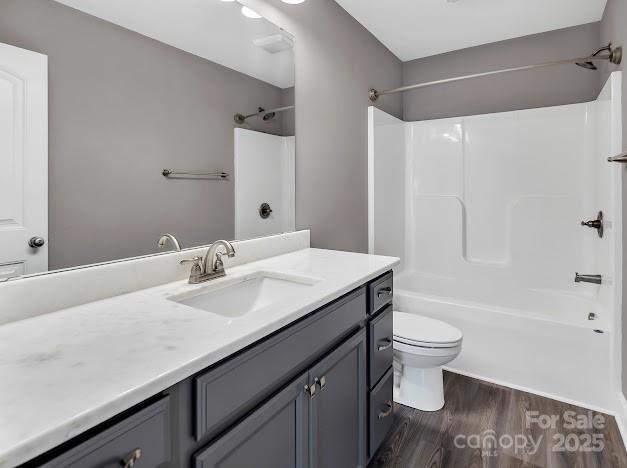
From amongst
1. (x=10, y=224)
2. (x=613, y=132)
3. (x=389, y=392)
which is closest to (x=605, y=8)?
(x=613, y=132)

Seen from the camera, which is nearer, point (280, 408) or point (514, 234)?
point (280, 408)

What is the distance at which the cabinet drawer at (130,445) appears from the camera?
0.53 metres

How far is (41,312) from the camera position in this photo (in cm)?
96

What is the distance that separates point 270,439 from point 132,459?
0.40 metres

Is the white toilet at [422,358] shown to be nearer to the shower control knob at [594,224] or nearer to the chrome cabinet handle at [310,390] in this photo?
the chrome cabinet handle at [310,390]

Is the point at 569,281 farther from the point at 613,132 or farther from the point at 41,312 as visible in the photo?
the point at 41,312

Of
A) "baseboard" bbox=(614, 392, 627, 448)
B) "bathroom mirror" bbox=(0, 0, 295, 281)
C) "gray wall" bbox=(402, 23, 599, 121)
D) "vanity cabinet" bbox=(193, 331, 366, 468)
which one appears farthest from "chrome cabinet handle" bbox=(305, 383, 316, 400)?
"gray wall" bbox=(402, 23, 599, 121)

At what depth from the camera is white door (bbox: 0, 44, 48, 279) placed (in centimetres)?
91

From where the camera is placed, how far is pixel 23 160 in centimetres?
94

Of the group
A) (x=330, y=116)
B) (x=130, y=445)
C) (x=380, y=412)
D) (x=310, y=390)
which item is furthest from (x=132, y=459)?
(x=330, y=116)

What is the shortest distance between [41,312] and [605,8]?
11.1 ft

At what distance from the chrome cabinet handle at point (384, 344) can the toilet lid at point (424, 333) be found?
0.35 m

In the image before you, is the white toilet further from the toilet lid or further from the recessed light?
the recessed light

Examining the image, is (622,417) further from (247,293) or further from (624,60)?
(247,293)
